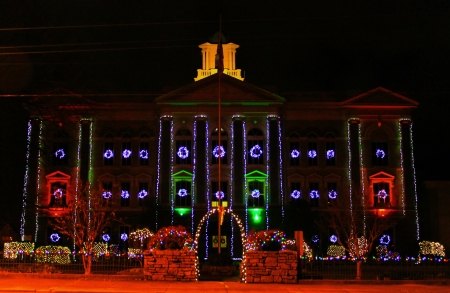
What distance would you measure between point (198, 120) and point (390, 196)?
1844cm

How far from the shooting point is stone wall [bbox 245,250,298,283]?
23.9 metres

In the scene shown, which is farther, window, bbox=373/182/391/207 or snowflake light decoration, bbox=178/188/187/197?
snowflake light decoration, bbox=178/188/187/197

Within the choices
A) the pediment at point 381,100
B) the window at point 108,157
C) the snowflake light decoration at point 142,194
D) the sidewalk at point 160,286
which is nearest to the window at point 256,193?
the snowflake light decoration at point 142,194

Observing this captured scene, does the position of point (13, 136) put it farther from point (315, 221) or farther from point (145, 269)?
point (315, 221)

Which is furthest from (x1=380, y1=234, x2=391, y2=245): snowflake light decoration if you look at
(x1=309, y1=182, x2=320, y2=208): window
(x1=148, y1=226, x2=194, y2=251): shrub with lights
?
(x1=148, y1=226, x2=194, y2=251): shrub with lights

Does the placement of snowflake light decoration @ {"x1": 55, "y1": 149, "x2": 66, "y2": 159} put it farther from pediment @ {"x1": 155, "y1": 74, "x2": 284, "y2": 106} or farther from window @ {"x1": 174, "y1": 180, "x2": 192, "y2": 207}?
window @ {"x1": 174, "y1": 180, "x2": 192, "y2": 207}

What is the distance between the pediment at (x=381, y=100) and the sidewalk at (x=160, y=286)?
3304 centimetres

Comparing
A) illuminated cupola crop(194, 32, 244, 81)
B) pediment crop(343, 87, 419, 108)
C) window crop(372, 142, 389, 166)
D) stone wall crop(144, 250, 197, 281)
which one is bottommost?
stone wall crop(144, 250, 197, 281)

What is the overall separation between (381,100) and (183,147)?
18398mm

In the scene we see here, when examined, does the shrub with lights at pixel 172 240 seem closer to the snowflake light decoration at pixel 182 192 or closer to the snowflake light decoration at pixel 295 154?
the snowflake light decoration at pixel 182 192

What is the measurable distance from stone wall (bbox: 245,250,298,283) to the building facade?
30.8 metres

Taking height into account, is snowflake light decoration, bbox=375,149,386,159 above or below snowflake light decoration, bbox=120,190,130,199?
above

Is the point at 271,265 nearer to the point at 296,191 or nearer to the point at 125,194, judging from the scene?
the point at 296,191

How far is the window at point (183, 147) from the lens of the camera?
56.6 m
